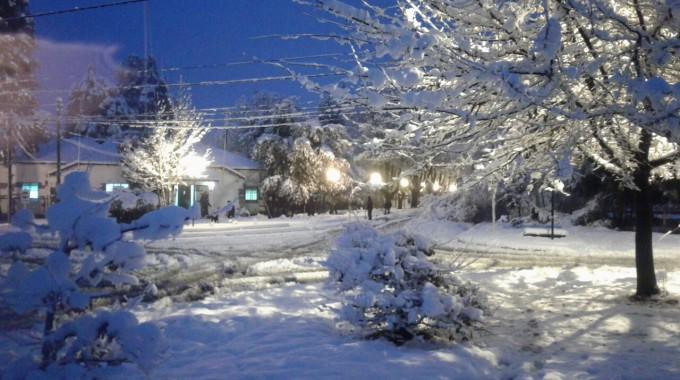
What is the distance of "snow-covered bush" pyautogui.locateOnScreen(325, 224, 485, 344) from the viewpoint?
20.1ft

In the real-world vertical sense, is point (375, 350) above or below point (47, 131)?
below

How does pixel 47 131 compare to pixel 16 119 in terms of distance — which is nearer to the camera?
pixel 16 119

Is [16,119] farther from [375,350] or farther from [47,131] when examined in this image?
[375,350]

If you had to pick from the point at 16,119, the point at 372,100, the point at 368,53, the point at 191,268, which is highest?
the point at 16,119

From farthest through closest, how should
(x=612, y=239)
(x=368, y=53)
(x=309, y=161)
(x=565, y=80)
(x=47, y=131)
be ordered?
(x=309, y=161)
(x=47, y=131)
(x=612, y=239)
(x=368, y=53)
(x=565, y=80)

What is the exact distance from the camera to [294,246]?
2016cm

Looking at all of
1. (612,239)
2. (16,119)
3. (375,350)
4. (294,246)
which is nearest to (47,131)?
(16,119)

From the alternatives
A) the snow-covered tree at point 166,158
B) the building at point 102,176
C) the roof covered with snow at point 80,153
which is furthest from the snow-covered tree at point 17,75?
the snow-covered tree at point 166,158

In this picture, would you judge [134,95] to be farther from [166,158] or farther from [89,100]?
[166,158]

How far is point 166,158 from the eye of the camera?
101 feet

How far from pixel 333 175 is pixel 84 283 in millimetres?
36290

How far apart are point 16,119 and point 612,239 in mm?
30879

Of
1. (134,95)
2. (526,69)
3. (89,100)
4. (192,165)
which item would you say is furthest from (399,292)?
(134,95)

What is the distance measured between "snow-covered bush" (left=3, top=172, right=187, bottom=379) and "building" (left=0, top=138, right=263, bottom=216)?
30.8 meters
